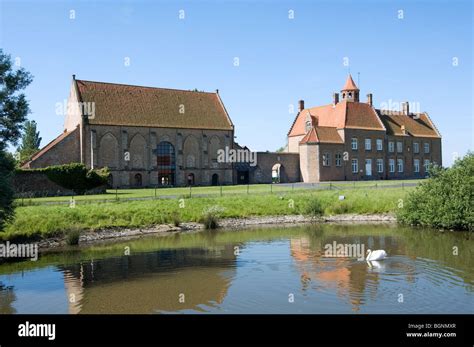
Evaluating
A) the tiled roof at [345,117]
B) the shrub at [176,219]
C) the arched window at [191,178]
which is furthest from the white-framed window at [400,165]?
the shrub at [176,219]

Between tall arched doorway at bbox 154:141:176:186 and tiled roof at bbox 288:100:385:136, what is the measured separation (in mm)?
19824

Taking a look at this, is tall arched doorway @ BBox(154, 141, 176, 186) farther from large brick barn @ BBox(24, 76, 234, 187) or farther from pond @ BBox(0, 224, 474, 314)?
pond @ BBox(0, 224, 474, 314)

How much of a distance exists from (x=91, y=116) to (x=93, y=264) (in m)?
35.2

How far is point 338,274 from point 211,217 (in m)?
16.5

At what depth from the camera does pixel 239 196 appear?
37.4 metres

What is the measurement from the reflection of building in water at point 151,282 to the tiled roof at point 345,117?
4601 cm

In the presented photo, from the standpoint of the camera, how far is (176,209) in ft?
107

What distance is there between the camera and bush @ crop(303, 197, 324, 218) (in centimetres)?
3506
